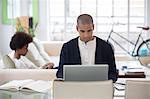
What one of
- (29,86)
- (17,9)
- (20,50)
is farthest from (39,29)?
(29,86)

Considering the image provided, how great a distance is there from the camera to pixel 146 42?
5844 mm

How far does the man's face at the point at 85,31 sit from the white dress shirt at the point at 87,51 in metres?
0.03

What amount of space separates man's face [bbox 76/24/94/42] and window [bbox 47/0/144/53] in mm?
4385

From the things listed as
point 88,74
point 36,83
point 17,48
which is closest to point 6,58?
point 17,48

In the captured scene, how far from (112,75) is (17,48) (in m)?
1.62

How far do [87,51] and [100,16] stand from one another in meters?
4.46

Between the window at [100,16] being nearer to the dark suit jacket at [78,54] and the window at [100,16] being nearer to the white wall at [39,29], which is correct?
the white wall at [39,29]

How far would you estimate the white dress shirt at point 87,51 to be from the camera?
270 cm

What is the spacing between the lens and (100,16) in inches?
279

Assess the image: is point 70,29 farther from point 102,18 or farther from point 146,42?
point 146,42

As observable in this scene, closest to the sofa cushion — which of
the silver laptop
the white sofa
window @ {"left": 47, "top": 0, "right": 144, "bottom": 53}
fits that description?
the white sofa

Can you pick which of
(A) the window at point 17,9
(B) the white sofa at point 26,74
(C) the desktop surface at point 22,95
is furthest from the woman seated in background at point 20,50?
(A) the window at point 17,9

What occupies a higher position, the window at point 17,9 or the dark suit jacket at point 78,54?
the window at point 17,9

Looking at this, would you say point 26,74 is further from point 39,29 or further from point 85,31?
point 39,29
